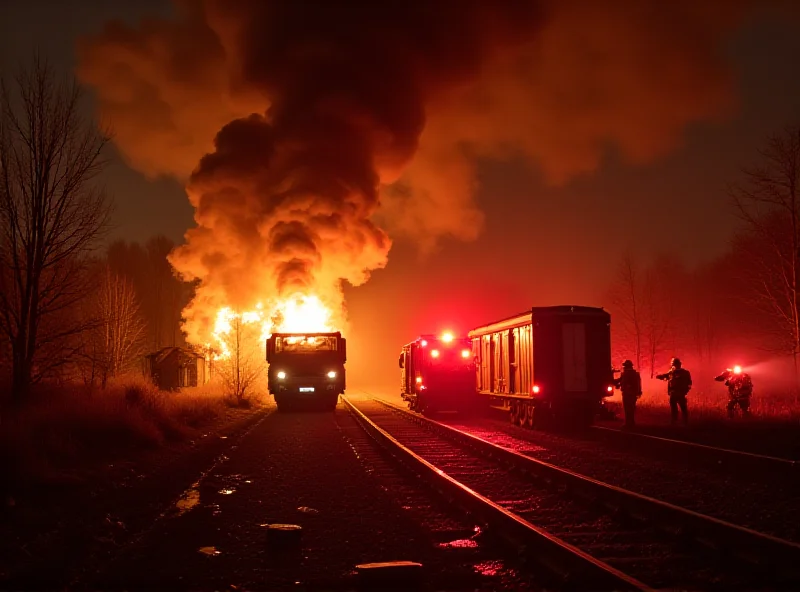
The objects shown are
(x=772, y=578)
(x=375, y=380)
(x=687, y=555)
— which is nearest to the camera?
(x=772, y=578)

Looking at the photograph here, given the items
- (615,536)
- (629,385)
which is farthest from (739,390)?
(615,536)

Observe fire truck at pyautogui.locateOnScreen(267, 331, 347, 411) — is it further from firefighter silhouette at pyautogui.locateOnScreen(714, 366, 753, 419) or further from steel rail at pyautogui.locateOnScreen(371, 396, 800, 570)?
steel rail at pyautogui.locateOnScreen(371, 396, 800, 570)

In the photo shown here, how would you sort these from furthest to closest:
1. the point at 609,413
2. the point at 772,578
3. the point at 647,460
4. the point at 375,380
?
the point at 375,380, the point at 609,413, the point at 647,460, the point at 772,578

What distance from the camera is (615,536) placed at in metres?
6.45

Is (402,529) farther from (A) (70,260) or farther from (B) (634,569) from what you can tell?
(A) (70,260)

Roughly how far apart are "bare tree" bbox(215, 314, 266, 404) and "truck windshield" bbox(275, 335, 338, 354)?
114 inches

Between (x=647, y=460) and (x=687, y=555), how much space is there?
663 cm

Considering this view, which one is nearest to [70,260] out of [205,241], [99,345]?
[99,345]

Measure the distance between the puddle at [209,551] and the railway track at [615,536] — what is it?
273 centimetres

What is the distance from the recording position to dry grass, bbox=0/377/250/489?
9.67m

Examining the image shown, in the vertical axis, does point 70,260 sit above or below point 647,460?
above

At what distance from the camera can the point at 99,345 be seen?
103 ft

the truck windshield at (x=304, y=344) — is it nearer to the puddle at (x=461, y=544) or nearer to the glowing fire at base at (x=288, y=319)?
the glowing fire at base at (x=288, y=319)

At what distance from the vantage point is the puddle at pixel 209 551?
6.04 m
